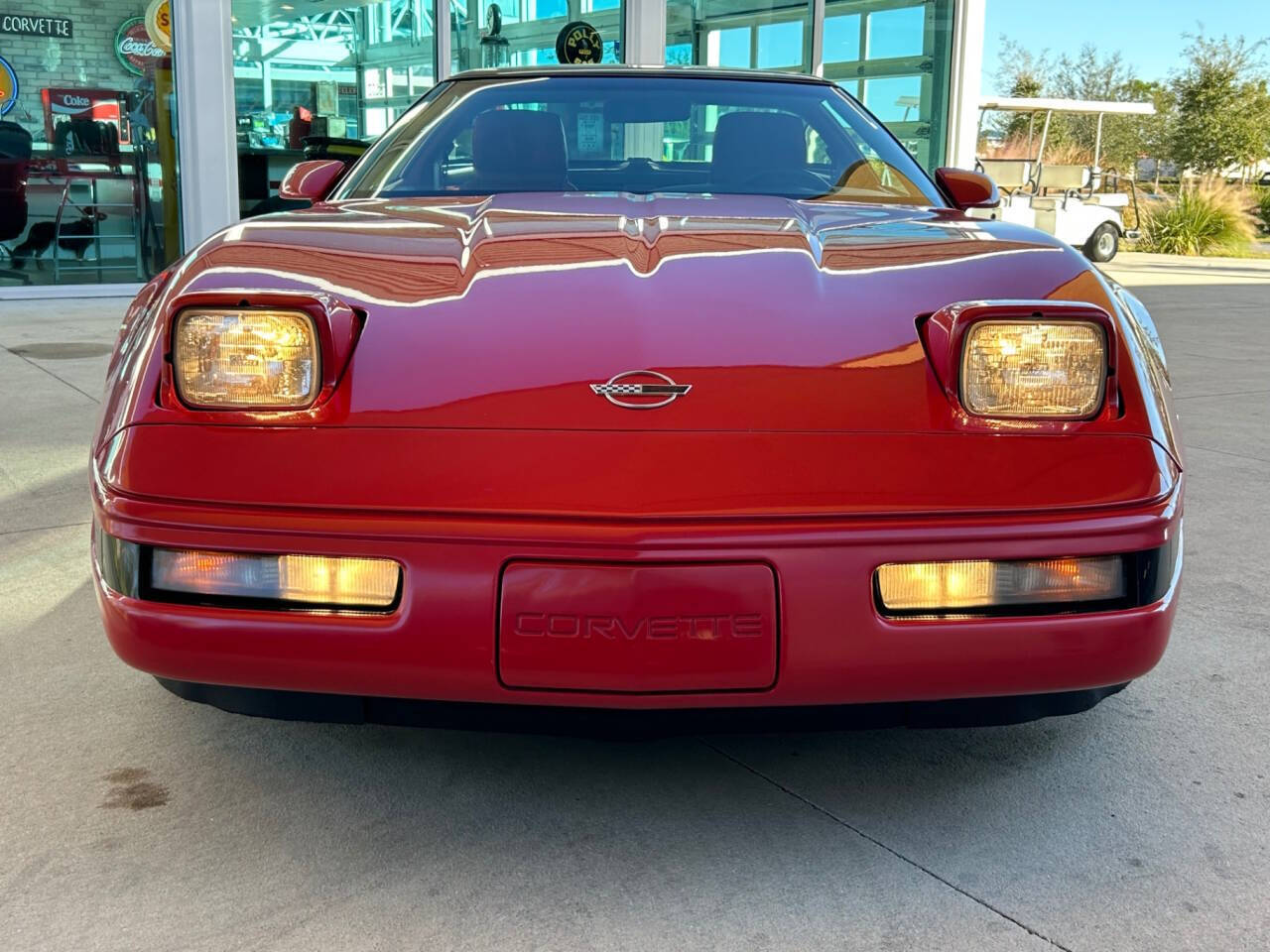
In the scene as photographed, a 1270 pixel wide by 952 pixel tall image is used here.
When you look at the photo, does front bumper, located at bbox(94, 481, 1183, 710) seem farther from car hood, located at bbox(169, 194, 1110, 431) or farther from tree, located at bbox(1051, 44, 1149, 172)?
tree, located at bbox(1051, 44, 1149, 172)

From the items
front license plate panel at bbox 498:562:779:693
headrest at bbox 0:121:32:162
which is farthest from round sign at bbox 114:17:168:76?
front license plate panel at bbox 498:562:779:693

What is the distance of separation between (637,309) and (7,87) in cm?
841

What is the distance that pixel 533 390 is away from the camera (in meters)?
Answer: 1.64

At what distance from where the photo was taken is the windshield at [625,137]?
268 centimetres

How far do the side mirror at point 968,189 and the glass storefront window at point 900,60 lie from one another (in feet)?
31.2

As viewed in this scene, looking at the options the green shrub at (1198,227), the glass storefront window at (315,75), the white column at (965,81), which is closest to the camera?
the glass storefront window at (315,75)

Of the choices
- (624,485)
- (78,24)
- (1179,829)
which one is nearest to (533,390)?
(624,485)

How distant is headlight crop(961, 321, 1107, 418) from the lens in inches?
66.1

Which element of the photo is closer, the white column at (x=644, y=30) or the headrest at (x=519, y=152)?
the headrest at (x=519, y=152)

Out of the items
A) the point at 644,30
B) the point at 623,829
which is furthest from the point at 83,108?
the point at 623,829

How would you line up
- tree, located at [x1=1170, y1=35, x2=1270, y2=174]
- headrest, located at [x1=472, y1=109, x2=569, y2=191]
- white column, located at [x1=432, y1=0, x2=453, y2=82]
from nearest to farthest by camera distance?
headrest, located at [x1=472, y1=109, x2=569, y2=191] → white column, located at [x1=432, y1=0, x2=453, y2=82] → tree, located at [x1=1170, y1=35, x2=1270, y2=174]

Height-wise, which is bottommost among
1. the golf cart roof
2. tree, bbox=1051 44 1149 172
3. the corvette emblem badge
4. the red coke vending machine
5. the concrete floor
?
the concrete floor

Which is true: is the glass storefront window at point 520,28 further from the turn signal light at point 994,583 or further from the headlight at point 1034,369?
the turn signal light at point 994,583

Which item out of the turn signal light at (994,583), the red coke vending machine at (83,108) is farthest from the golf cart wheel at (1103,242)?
the turn signal light at (994,583)
